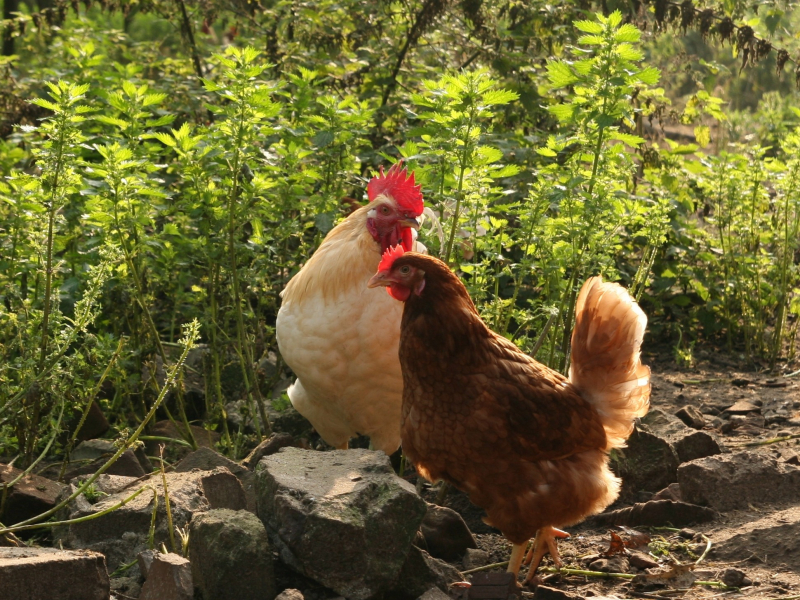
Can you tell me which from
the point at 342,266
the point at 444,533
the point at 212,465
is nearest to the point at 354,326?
the point at 342,266

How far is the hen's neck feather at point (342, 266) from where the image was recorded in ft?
13.6

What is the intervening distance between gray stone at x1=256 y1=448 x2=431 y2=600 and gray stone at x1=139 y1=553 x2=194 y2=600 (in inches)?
15.3

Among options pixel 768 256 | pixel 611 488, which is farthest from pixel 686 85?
pixel 611 488

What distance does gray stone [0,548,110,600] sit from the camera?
267cm

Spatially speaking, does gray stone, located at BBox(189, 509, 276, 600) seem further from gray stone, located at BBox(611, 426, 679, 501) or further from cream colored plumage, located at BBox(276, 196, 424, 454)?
gray stone, located at BBox(611, 426, 679, 501)

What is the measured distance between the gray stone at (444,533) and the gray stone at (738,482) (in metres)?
1.14

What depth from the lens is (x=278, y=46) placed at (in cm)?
711

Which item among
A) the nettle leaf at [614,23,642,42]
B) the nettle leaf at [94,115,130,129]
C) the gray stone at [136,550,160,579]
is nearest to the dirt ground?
the gray stone at [136,550,160,579]

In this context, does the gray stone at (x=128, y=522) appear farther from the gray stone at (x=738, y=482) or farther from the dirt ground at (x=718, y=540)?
the gray stone at (x=738, y=482)

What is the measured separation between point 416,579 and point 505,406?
755mm

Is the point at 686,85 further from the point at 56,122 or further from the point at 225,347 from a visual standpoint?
the point at 56,122

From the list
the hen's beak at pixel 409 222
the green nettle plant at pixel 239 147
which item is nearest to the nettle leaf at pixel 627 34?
the hen's beak at pixel 409 222

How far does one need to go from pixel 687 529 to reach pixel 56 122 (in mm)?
3319

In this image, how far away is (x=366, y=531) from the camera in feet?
10.0
